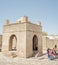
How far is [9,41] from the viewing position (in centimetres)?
1833

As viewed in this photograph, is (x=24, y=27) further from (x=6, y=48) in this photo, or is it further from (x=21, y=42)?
(x=6, y=48)

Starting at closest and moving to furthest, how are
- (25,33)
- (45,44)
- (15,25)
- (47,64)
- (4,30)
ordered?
(47,64)
(25,33)
(15,25)
(4,30)
(45,44)

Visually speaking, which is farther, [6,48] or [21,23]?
[6,48]

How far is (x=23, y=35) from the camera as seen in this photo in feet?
54.3

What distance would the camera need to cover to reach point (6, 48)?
60.2 ft

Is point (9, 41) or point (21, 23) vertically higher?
point (21, 23)

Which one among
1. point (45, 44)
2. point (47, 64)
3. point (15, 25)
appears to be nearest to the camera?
point (47, 64)

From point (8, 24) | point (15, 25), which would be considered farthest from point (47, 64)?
point (8, 24)

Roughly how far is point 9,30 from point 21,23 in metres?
2.28

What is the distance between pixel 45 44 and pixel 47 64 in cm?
1746

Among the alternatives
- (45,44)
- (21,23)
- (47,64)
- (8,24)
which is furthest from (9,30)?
(45,44)

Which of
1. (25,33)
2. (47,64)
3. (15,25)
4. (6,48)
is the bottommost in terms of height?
(47,64)

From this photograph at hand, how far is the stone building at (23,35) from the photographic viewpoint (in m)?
16.4

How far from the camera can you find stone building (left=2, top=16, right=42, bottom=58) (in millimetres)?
16406
